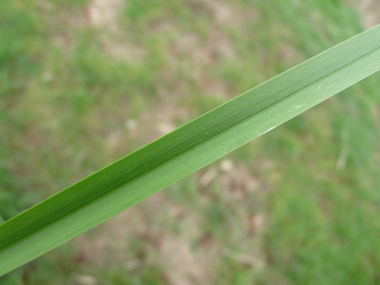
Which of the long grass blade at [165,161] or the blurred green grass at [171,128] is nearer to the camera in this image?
the long grass blade at [165,161]

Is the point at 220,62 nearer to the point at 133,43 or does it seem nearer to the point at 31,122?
the point at 133,43

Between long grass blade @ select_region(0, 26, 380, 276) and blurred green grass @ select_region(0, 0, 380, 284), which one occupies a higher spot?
blurred green grass @ select_region(0, 0, 380, 284)

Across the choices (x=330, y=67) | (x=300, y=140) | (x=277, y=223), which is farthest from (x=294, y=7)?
(x=330, y=67)

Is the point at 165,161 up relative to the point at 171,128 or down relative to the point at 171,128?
down

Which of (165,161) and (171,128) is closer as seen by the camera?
(165,161)

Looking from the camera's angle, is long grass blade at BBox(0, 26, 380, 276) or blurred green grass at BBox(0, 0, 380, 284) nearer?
long grass blade at BBox(0, 26, 380, 276)
